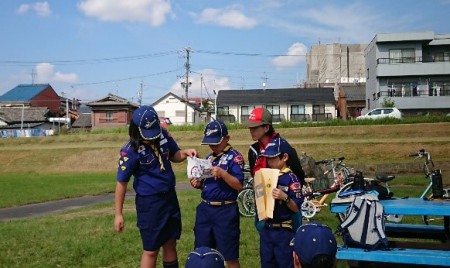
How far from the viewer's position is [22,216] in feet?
38.4

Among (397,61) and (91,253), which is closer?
(91,253)

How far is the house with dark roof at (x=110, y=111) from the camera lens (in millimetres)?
58469

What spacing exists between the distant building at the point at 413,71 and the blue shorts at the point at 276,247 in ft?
143

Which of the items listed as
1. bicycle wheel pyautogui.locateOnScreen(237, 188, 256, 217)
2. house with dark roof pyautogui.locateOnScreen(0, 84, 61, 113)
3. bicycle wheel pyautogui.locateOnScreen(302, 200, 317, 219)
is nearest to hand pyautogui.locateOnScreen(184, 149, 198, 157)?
bicycle wheel pyautogui.locateOnScreen(302, 200, 317, 219)

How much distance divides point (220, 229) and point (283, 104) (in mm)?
51557

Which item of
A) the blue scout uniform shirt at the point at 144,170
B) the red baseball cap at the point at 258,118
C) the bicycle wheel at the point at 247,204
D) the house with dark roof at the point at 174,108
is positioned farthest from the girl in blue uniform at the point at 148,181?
the house with dark roof at the point at 174,108

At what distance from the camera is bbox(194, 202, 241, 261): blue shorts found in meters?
4.47

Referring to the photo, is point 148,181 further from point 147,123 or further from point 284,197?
point 284,197

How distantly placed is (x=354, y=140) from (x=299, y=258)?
29681mm

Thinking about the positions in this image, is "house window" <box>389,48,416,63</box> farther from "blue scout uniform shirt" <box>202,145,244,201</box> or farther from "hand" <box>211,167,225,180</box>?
"hand" <box>211,167,225,180</box>

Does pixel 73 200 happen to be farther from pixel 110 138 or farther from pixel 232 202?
pixel 110 138

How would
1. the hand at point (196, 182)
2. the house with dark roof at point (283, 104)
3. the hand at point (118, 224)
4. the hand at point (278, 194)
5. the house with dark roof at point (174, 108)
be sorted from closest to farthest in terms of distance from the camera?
the hand at point (278, 194) < the hand at point (118, 224) < the hand at point (196, 182) < the house with dark roof at point (283, 104) < the house with dark roof at point (174, 108)

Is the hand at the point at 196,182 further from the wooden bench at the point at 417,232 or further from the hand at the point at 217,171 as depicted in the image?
the wooden bench at the point at 417,232

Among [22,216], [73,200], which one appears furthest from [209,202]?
[73,200]
